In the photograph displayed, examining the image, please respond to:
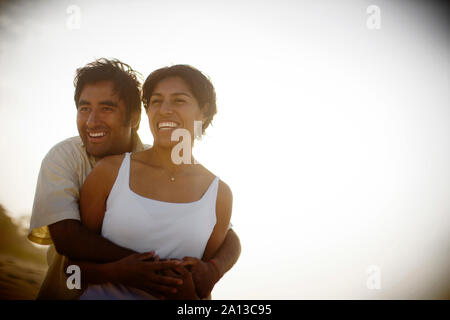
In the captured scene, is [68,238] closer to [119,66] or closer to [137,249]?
[137,249]

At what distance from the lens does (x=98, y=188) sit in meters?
1.97

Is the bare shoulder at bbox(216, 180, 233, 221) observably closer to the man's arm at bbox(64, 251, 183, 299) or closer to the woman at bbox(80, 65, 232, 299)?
the woman at bbox(80, 65, 232, 299)

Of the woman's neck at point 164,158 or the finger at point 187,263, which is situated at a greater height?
the woman's neck at point 164,158

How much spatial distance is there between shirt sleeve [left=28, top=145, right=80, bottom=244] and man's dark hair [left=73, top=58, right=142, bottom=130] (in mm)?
613

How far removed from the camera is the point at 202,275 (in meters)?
1.95

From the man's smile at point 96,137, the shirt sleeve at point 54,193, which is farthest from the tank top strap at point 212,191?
the man's smile at point 96,137

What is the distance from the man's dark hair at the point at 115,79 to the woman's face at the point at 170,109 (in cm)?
34

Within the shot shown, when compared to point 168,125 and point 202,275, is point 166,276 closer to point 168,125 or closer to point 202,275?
point 202,275

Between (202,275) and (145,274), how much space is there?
1.21ft

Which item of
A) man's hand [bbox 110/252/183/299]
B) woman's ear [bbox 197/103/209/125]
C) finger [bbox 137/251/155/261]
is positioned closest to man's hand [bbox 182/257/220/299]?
man's hand [bbox 110/252/183/299]

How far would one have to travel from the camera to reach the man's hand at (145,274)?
1771mm

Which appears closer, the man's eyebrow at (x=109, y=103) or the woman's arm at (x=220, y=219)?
the woman's arm at (x=220, y=219)

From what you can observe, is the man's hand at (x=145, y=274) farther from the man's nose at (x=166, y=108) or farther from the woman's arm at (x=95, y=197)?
the man's nose at (x=166, y=108)
